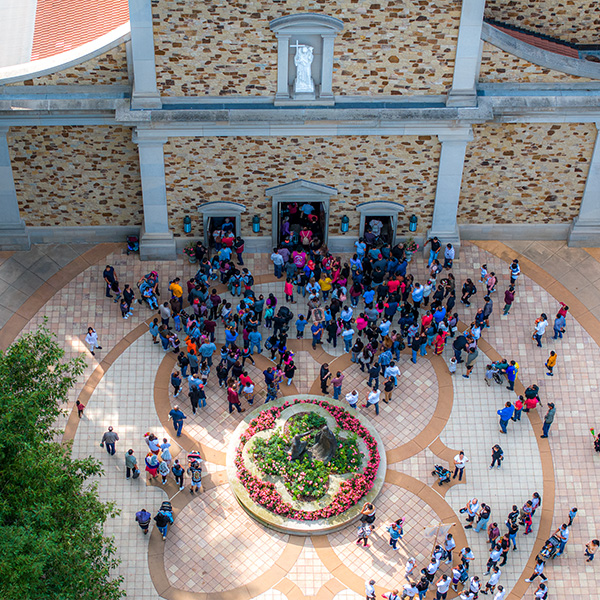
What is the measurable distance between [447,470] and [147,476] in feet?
32.6

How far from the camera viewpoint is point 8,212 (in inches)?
1569

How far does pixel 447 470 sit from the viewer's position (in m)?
35.0

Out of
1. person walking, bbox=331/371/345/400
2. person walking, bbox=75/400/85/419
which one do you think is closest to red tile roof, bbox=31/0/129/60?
person walking, bbox=75/400/85/419

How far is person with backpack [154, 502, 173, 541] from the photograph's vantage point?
3294 centimetres

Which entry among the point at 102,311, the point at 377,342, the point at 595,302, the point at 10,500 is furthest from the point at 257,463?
the point at 595,302

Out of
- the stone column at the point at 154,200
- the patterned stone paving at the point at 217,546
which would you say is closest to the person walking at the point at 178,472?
the patterned stone paving at the point at 217,546

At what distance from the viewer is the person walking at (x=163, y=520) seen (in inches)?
1296

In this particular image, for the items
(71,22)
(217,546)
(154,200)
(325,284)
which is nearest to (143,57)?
(71,22)

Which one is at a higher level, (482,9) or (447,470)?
(482,9)

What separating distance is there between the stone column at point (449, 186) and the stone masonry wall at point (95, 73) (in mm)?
11442

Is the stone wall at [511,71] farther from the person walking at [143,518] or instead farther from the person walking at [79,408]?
the person walking at [143,518]

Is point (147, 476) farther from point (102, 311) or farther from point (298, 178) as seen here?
point (298, 178)

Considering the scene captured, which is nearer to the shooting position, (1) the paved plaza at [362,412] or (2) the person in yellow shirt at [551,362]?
(1) the paved plaza at [362,412]

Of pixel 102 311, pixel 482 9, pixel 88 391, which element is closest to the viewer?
pixel 482 9
